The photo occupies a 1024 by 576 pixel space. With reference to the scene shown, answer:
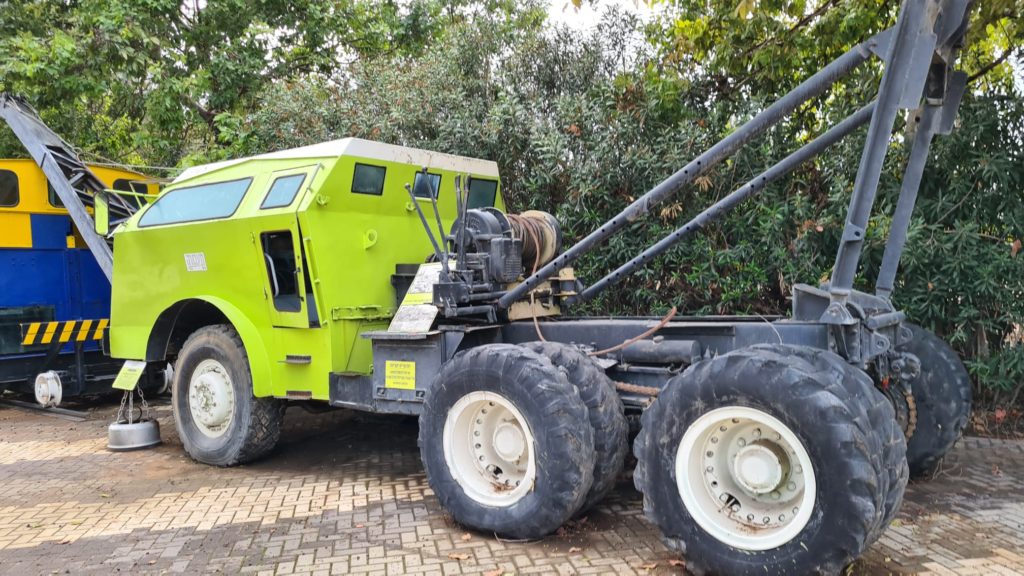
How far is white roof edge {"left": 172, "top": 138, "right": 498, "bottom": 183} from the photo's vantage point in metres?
5.81

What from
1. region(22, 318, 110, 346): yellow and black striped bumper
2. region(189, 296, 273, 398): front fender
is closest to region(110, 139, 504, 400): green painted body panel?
region(189, 296, 273, 398): front fender

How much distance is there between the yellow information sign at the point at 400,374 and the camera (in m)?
5.41

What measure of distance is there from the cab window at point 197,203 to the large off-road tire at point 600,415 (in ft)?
10.8

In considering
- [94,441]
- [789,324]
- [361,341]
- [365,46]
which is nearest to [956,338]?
[789,324]

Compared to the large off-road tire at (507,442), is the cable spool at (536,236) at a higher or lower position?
higher

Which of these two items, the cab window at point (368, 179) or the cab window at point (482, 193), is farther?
the cab window at point (482, 193)

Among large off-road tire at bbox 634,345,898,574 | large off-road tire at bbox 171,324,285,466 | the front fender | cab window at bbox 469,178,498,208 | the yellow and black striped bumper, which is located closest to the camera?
large off-road tire at bbox 634,345,898,574

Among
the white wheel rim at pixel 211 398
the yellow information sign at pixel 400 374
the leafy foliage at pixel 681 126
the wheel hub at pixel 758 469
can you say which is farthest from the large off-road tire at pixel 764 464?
the white wheel rim at pixel 211 398

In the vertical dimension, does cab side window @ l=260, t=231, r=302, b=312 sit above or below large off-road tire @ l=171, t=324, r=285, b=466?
above

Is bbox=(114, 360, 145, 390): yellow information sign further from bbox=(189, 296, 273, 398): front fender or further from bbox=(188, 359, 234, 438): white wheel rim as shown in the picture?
bbox=(189, 296, 273, 398): front fender

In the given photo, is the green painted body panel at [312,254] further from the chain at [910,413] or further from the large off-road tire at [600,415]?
the chain at [910,413]

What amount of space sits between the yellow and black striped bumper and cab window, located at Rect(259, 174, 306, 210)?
453 cm

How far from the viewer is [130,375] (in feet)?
23.2

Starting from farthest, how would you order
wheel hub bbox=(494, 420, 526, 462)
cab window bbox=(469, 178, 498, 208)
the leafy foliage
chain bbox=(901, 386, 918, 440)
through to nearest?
cab window bbox=(469, 178, 498, 208) < the leafy foliage < chain bbox=(901, 386, 918, 440) < wheel hub bbox=(494, 420, 526, 462)
